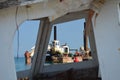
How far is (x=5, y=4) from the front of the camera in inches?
220

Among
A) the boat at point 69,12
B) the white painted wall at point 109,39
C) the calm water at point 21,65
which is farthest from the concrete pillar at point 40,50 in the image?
the white painted wall at point 109,39

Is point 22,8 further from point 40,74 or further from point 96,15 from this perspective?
point 40,74

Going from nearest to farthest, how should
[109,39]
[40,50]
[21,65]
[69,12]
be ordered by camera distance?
[109,39]
[69,12]
[21,65]
[40,50]

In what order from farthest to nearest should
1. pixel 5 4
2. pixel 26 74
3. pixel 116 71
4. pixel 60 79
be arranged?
pixel 26 74 → pixel 60 79 → pixel 5 4 → pixel 116 71

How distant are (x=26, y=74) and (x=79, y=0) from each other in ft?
14.1

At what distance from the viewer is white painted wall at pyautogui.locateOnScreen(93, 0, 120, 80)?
5.20 m

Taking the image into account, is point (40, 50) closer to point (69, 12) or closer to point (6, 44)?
point (6, 44)

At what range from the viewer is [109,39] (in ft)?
17.3

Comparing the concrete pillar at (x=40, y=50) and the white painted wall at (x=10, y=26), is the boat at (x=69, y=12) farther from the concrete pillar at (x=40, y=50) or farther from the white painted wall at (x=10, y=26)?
the concrete pillar at (x=40, y=50)

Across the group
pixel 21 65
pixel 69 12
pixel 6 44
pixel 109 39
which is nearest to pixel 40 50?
pixel 21 65

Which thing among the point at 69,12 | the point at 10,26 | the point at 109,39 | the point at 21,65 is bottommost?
the point at 21,65

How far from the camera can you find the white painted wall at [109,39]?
5199mm

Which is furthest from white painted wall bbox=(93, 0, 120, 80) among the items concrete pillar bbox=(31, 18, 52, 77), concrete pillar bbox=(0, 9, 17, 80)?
concrete pillar bbox=(31, 18, 52, 77)

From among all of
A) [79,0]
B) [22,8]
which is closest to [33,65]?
[22,8]
